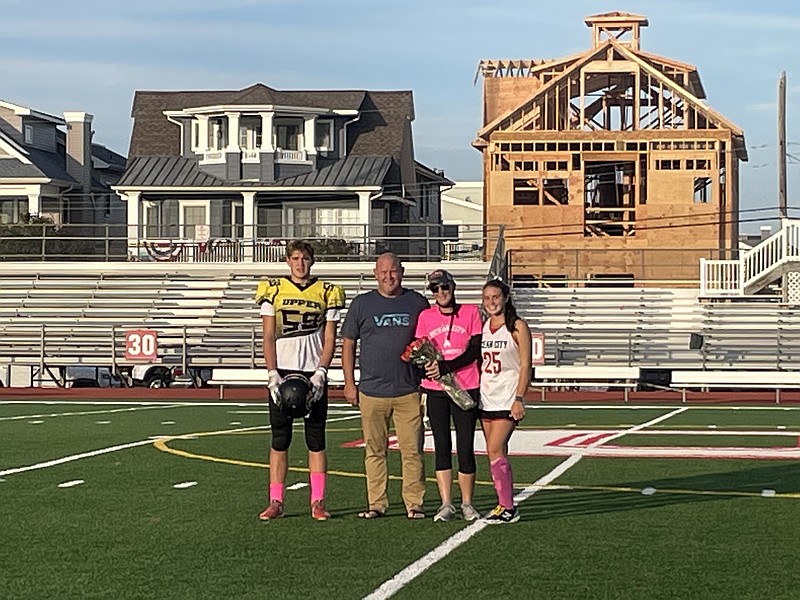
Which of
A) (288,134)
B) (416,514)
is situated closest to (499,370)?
(416,514)

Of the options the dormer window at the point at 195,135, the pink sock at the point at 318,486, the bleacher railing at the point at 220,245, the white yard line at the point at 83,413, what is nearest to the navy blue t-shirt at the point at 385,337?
the pink sock at the point at 318,486

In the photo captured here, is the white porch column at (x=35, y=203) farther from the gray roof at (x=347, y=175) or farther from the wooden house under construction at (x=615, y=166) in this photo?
the wooden house under construction at (x=615, y=166)

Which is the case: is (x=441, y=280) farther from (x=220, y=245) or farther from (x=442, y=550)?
(x=220, y=245)

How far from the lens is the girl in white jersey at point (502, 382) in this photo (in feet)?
35.6

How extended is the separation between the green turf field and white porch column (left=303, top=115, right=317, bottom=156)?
32256 mm

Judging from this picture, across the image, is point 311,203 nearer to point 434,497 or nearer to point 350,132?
point 350,132

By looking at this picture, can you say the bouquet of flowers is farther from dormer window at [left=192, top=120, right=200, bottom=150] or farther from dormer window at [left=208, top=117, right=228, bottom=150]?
dormer window at [left=192, top=120, right=200, bottom=150]

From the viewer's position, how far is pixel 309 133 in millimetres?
50312

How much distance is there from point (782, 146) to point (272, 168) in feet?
53.3

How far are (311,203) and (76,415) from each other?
26345mm

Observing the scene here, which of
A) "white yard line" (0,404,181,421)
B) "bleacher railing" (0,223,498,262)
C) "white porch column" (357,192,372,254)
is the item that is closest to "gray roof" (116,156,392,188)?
"white porch column" (357,192,372,254)

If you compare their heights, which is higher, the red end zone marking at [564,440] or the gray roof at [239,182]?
the gray roof at [239,182]

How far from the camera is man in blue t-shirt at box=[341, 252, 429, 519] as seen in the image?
11.2 m

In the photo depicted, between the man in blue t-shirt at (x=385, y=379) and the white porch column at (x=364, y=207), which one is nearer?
the man in blue t-shirt at (x=385, y=379)
